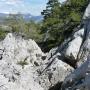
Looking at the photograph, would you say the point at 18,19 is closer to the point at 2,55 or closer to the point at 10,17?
the point at 10,17

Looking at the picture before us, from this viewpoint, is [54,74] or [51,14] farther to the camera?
[51,14]

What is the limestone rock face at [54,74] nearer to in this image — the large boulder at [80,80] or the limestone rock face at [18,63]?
the limestone rock face at [18,63]

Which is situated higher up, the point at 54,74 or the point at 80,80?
the point at 80,80

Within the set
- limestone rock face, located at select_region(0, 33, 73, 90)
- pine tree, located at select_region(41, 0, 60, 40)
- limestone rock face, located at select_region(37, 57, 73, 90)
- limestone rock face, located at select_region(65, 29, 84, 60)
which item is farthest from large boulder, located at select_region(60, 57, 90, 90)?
pine tree, located at select_region(41, 0, 60, 40)

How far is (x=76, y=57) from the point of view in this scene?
988 inches

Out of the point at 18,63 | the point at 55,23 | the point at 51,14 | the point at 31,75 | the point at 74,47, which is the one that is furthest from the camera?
the point at 51,14

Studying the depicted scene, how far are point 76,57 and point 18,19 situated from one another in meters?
56.9

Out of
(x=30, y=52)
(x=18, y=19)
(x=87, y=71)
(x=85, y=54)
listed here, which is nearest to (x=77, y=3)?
(x=30, y=52)

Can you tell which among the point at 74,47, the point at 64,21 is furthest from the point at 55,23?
the point at 74,47

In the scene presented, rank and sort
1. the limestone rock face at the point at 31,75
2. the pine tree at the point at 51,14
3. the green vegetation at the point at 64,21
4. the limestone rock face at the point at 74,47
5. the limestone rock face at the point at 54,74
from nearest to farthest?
the limestone rock face at the point at 31,75, the limestone rock face at the point at 54,74, the limestone rock face at the point at 74,47, the green vegetation at the point at 64,21, the pine tree at the point at 51,14

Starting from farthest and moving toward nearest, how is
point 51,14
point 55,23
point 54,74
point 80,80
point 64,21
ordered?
1. point 51,14
2. point 55,23
3. point 64,21
4. point 54,74
5. point 80,80

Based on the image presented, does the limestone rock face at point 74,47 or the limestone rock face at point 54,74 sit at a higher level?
the limestone rock face at point 74,47

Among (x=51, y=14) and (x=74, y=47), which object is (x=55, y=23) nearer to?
(x=51, y=14)

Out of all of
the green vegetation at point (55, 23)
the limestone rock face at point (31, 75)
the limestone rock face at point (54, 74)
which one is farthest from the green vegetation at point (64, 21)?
the limestone rock face at point (54, 74)
